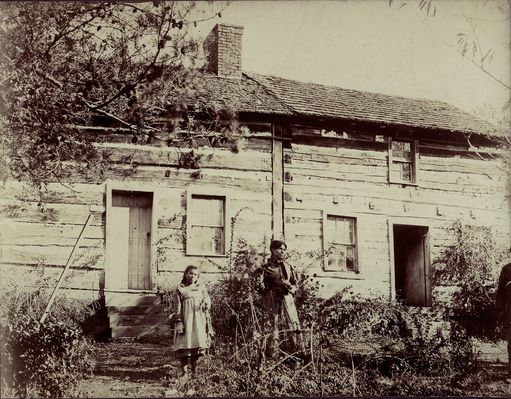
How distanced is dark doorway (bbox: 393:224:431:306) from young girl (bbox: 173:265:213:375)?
3.86m

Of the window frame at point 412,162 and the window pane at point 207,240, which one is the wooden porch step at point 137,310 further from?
the window frame at point 412,162

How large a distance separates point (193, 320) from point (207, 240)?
246 centimetres

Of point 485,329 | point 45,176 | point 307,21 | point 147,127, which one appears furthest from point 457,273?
point 45,176

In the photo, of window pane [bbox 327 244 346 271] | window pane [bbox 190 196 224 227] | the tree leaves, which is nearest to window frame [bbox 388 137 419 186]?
window pane [bbox 327 244 346 271]

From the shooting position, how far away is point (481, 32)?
7.23m

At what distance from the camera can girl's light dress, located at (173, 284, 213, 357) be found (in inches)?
271

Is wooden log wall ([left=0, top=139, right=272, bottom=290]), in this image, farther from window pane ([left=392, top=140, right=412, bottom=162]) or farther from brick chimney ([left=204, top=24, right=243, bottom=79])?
window pane ([left=392, top=140, right=412, bottom=162])

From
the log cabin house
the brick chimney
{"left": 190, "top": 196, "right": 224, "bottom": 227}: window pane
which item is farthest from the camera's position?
the brick chimney

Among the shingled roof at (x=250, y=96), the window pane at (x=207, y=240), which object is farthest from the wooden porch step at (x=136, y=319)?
the shingled roof at (x=250, y=96)

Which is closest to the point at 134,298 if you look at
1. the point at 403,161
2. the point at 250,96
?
the point at 250,96

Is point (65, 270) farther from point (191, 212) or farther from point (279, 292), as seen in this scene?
point (279, 292)

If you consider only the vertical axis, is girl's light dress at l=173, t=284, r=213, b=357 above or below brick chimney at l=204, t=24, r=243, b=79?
below

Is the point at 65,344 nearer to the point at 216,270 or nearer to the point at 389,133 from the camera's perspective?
the point at 216,270

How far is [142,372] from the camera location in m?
6.97
